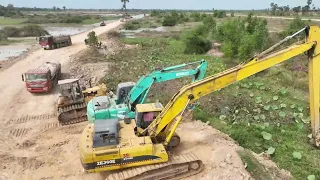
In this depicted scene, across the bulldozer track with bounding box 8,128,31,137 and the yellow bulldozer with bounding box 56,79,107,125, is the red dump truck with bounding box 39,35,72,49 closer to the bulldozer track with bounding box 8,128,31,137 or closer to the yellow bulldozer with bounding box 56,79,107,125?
the yellow bulldozer with bounding box 56,79,107,125

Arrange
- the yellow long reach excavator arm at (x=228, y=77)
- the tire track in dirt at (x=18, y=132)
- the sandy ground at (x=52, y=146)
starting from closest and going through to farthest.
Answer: the yellow long reach excavator arm at (x=228, y=77)
the sandy ground at (x=52, y=146)
the tire track in dirt at (x=18, y=132)

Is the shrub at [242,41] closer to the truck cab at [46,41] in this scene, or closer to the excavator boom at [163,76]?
the excavator boom at [163,76]

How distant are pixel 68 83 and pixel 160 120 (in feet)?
31.0

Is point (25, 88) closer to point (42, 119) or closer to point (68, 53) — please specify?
point (42, 119)

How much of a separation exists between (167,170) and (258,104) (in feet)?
35.2

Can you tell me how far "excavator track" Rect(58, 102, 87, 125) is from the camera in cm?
1958

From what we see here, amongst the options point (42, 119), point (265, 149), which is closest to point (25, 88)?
point (42, 119)

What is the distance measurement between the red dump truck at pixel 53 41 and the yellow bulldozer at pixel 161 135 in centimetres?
3336

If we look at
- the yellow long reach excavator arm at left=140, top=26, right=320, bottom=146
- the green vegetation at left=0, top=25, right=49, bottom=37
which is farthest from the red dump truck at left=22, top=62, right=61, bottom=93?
the green vegetation at left=0, top=25, right=49, bottom=37

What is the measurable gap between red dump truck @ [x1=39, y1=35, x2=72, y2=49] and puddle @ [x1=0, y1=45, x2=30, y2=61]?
4380mm

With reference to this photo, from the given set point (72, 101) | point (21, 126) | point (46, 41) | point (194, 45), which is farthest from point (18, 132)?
point (194, 45)

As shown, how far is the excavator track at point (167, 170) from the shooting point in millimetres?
12039

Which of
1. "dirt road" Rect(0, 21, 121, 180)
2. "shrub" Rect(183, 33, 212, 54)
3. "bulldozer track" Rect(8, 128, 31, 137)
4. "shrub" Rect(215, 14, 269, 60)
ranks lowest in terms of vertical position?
"bulldozer track" Rect(8, 128, 31, 137)

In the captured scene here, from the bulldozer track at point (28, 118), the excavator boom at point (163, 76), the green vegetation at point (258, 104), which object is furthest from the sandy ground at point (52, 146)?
the excavator boom at point (163, 76)
